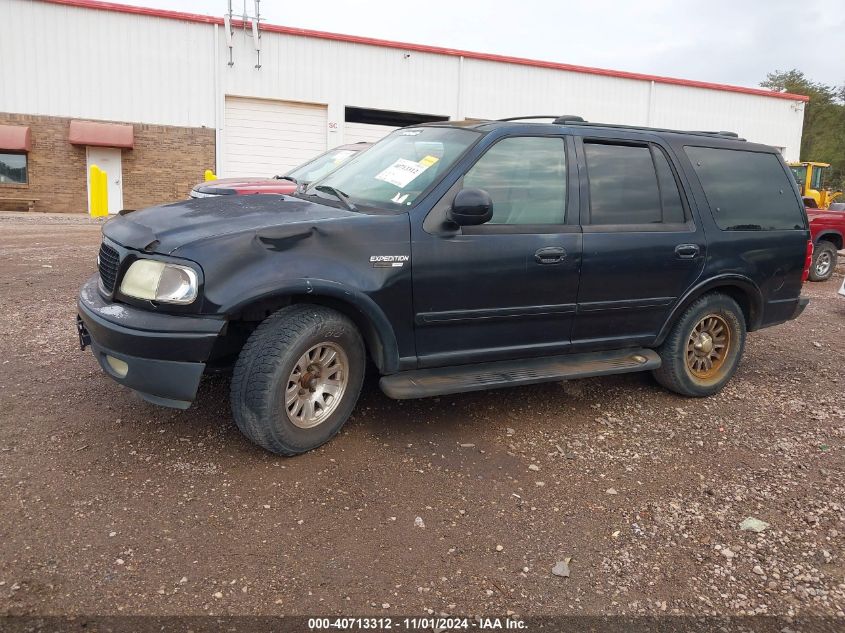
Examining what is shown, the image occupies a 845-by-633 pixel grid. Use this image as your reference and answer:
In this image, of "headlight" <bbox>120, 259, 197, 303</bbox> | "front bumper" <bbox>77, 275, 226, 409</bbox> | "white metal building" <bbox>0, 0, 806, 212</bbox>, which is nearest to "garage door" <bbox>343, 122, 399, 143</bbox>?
"white metal building" <bbox>0, 0, 806, 212</bbox>

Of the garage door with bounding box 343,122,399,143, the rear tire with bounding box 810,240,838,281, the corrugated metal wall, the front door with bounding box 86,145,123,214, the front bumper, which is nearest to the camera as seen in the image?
the front bumper

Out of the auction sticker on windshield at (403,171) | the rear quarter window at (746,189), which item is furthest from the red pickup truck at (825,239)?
the auction sticker on windshield at (403,171)

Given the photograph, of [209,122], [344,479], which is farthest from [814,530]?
[209,122]

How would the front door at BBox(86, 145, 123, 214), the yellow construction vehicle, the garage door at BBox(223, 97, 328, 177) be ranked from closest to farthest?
1. the yellow construction vehicle
2. the front door at BBox(86, 145, 123, 214)
3. the garage door at BBox(223, 97, 328, 177)

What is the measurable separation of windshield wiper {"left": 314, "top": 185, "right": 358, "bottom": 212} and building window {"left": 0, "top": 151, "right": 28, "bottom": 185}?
22.1 m

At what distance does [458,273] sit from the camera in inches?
156

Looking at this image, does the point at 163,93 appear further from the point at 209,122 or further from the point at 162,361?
the point at 162,361

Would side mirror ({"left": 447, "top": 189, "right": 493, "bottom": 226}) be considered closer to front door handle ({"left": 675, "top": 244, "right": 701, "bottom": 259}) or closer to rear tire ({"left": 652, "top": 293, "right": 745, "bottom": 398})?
front door handle ({"left": 675, "top": 244, "right": 701, "bottom": 259})

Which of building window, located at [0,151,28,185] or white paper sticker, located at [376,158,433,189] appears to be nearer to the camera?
white paper sticker, located at [376,158,433,189]

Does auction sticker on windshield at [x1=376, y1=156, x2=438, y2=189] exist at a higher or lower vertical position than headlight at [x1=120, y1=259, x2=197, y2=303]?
higher

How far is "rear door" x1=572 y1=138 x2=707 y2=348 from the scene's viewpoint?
4469mm

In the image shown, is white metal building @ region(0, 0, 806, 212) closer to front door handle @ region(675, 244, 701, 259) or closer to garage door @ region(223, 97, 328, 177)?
garage door @ region(223, 97, 328, 177)

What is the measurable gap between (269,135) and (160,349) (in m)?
22.2

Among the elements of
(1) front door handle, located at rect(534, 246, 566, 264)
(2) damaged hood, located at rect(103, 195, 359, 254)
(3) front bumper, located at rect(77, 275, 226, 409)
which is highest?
(2) damaged hood, located at rect(103, 195, 359, 254)
